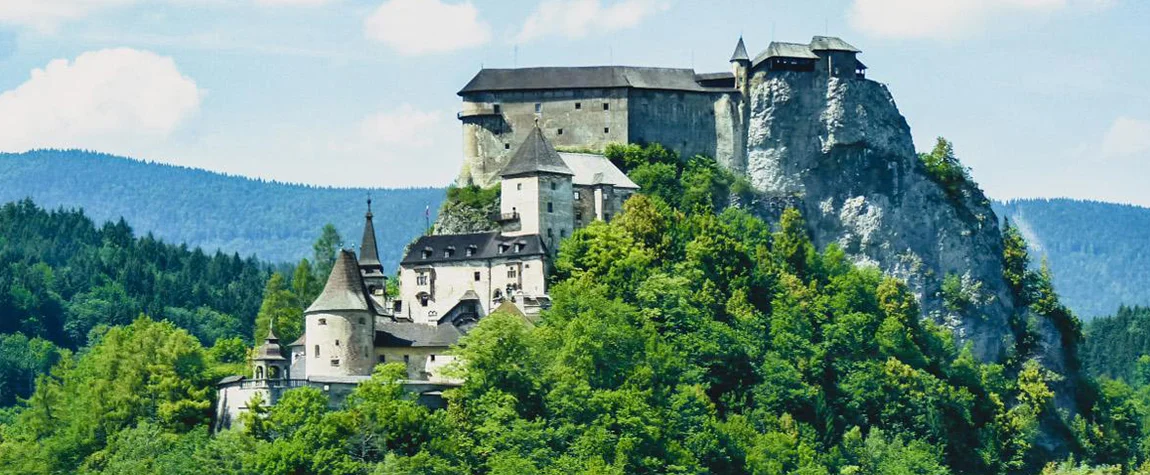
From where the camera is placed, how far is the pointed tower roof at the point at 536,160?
309 feet

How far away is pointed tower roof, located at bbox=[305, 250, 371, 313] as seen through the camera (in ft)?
263

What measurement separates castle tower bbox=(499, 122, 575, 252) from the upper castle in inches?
420

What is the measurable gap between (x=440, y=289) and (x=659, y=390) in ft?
41.3

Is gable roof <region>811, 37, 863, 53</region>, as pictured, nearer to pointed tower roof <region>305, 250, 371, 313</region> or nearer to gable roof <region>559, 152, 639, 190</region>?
gable roof <region>559, 152, 639, 190</region>

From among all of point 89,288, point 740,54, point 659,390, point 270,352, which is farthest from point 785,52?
point 89,288

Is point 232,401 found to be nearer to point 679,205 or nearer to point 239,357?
point 239,357

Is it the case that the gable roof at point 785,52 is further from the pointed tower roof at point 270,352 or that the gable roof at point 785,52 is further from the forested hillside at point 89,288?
the forested hillside at point 89,288

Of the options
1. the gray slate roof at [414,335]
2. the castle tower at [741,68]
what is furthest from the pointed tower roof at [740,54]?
the gray slate roof at [414,335]

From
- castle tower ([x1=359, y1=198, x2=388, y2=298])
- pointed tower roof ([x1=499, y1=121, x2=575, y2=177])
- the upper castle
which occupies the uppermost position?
the upper castle

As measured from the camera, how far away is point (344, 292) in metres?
80.7

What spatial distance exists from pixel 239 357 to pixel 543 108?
20.5m

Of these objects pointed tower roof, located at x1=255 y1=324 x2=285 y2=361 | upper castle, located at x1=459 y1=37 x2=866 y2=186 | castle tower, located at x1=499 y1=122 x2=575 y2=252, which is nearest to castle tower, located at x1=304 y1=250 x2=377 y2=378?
pointed tower roof, located at x1=255 y1=324 x2=285 y2=361

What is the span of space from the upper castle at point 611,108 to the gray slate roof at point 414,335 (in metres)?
21.5

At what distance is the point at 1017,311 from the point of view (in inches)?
4751
